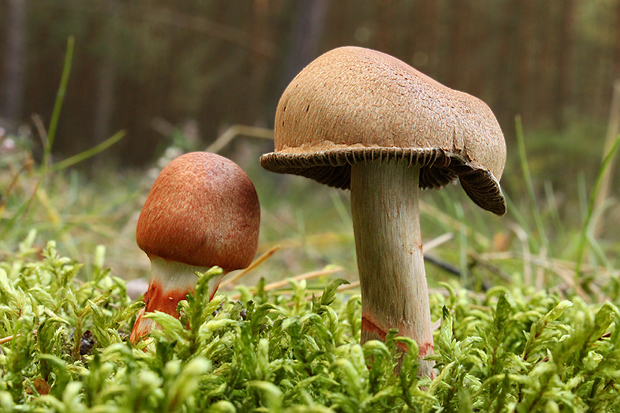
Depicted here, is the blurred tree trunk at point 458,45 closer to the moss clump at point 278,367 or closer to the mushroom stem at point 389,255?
the mushroom stem at point 389,255

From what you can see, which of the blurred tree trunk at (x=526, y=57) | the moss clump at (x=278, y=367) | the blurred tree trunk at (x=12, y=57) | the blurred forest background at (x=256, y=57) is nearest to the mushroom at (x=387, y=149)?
the moss clump at (x=278, y=367)

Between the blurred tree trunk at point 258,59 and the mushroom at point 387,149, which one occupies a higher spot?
the blurred tree trunk at point 258,59

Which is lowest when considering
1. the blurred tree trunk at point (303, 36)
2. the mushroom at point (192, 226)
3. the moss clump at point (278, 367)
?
the moss clump at point (278, 367)

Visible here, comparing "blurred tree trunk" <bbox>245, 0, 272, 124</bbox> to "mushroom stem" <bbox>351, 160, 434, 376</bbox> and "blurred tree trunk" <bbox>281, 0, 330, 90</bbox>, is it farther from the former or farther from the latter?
"mushroom stem" <bbox>351, 160, 434, 376</bbox>

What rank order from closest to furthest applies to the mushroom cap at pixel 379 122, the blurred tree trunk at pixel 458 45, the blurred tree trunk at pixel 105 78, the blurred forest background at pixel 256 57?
the mushroom cap at pixel 379 122 < the blurred forest background at pixel 256 57 < the blurred tree trunk at pixel 105 78 < the blurred tree trunk at pixel 458 45

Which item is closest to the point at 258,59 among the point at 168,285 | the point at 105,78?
the point at 105,78

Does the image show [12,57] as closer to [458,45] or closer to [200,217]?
[200,217]
